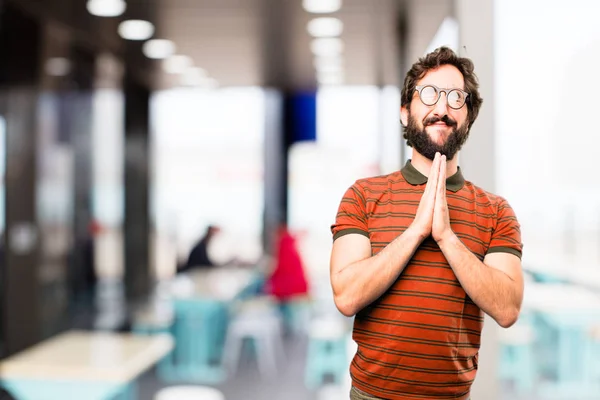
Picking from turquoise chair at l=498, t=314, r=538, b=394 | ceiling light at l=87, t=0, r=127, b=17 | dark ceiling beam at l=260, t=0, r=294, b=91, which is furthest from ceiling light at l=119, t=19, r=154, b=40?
turquoise chair at l=498, t=314, r=538, b=394

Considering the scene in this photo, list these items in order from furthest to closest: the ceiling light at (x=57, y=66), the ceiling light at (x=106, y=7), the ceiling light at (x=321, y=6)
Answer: the ceiling light at (x=57, y=66) → the ceiling light at (x=106, y=7) → the ceiling light at (x=321, y=6)

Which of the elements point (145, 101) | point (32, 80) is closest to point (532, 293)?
point (32, 80)

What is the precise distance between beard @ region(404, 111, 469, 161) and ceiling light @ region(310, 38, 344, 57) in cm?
291

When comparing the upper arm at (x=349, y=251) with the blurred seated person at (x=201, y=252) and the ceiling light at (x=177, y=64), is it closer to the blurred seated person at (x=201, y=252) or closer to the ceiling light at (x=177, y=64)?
the ceiling light at (x=177, y=64)

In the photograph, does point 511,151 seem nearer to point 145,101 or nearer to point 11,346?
point 11,346

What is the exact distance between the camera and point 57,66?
4.93 m

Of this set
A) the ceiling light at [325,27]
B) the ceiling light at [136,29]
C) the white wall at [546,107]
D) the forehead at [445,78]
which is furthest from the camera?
the ceiling light at [136,29]

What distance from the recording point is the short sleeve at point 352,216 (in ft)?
4.72

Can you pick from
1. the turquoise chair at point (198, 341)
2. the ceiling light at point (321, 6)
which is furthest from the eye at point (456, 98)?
the turquoise chair at point (198, 341)

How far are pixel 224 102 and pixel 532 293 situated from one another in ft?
13.1

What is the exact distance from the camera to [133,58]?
193 inches

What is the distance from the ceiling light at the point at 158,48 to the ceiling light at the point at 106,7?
1.95ft

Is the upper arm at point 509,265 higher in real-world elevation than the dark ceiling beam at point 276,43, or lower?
lower

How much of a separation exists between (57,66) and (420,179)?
423cm
